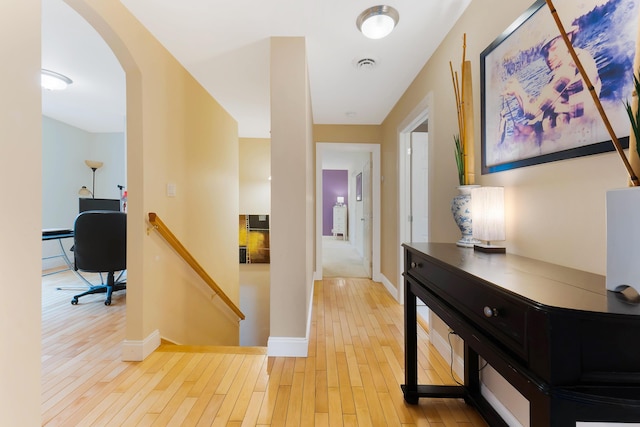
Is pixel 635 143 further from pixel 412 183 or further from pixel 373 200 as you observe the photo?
pixel 373 200

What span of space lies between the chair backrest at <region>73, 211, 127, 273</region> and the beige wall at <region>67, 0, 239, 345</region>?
94cm

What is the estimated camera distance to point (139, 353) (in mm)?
1823

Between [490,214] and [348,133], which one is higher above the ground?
[348,133]

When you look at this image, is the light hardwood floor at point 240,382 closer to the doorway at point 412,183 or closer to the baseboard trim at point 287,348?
the baseboard trim at point 287,348

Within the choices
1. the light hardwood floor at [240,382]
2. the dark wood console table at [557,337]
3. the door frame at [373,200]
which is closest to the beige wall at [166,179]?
the light hardwood floor at [240,382]

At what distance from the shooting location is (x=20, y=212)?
0.91m

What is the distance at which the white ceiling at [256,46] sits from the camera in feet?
5.48

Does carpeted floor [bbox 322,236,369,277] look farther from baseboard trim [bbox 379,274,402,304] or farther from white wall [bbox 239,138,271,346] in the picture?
white wall [bbox 239,138,271,346]

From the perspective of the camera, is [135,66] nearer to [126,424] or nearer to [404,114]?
[126,424]

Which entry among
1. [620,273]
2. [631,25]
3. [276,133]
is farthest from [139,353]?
[631,25]

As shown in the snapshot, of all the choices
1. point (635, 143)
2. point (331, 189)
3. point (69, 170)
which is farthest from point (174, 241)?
point (331, 189)

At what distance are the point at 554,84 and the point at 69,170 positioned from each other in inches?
256

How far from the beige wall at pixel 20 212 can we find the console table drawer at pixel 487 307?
157 cm

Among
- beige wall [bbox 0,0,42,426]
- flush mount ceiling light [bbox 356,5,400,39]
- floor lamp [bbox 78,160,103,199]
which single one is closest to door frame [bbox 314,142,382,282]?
flush mount ceiling light [bbox 356,5,400,39]
